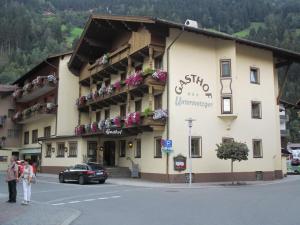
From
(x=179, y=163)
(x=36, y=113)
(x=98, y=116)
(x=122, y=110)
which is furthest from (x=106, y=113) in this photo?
(x=179, y=163)

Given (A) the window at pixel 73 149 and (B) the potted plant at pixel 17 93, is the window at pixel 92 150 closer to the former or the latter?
(A) the window at pixel 73 149

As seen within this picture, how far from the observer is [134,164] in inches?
1296

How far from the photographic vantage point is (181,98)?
1161 inches

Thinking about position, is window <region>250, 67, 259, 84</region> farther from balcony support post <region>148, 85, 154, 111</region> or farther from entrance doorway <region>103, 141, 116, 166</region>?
entrance doorway <region>103, 141, 116, 166</region>

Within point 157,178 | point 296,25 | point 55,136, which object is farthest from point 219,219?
point 296,25

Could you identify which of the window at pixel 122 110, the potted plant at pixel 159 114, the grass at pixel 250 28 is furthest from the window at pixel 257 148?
the grass at pixel 250 28

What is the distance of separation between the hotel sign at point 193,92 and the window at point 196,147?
7.92 ft

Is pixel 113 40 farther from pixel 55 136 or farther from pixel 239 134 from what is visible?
pixel 239 134

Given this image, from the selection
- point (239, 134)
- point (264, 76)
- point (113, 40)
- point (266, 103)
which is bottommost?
point (239, 134)

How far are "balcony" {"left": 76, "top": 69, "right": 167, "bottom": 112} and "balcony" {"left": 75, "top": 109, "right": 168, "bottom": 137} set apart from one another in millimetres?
1909

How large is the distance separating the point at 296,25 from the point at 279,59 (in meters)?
90.5

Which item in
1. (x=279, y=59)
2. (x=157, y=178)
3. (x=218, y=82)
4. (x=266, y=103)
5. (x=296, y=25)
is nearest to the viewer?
(x=157, y=178)

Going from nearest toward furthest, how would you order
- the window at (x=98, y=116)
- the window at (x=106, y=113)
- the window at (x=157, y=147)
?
the window at (x=157, y=147) < the window at (x=106, y=113) < the window at (x=98, y=116)

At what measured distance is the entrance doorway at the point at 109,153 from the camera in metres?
37.8
